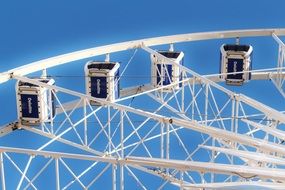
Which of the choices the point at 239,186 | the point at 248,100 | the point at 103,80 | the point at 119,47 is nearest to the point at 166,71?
the point at 119,47

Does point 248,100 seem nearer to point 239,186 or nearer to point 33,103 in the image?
point 33,103

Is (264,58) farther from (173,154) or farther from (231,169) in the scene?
(231,169)

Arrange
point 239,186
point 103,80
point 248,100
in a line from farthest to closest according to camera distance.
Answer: point 103,80 → point 248,100 → point 239,186

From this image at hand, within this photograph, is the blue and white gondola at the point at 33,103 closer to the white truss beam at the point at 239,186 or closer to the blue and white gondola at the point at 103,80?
the blue and white gondola at the point at 103,80

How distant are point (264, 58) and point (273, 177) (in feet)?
88.5

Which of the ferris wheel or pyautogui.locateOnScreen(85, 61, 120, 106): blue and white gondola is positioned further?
pyautogui.locateOnScreen(85, 61, 120, 106): blue and white gondola

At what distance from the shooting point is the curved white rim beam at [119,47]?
31.9 m

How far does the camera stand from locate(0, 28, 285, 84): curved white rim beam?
3188 centimetres

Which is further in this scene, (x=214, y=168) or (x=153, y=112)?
(x=153, y=112)

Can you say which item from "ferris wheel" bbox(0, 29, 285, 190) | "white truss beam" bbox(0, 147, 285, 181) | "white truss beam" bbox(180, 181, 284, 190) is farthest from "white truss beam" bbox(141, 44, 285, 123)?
"white truss beam" bbox(180, 181, 284, 190)

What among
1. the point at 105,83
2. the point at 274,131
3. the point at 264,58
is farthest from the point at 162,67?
the point at 264,58

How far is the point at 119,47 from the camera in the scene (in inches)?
1346

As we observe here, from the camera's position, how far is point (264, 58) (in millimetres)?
46656

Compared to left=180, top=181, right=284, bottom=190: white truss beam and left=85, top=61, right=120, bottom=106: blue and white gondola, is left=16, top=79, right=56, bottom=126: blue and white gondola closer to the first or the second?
left=85, top=61, right=120, bottom=106: blue and white gondola
